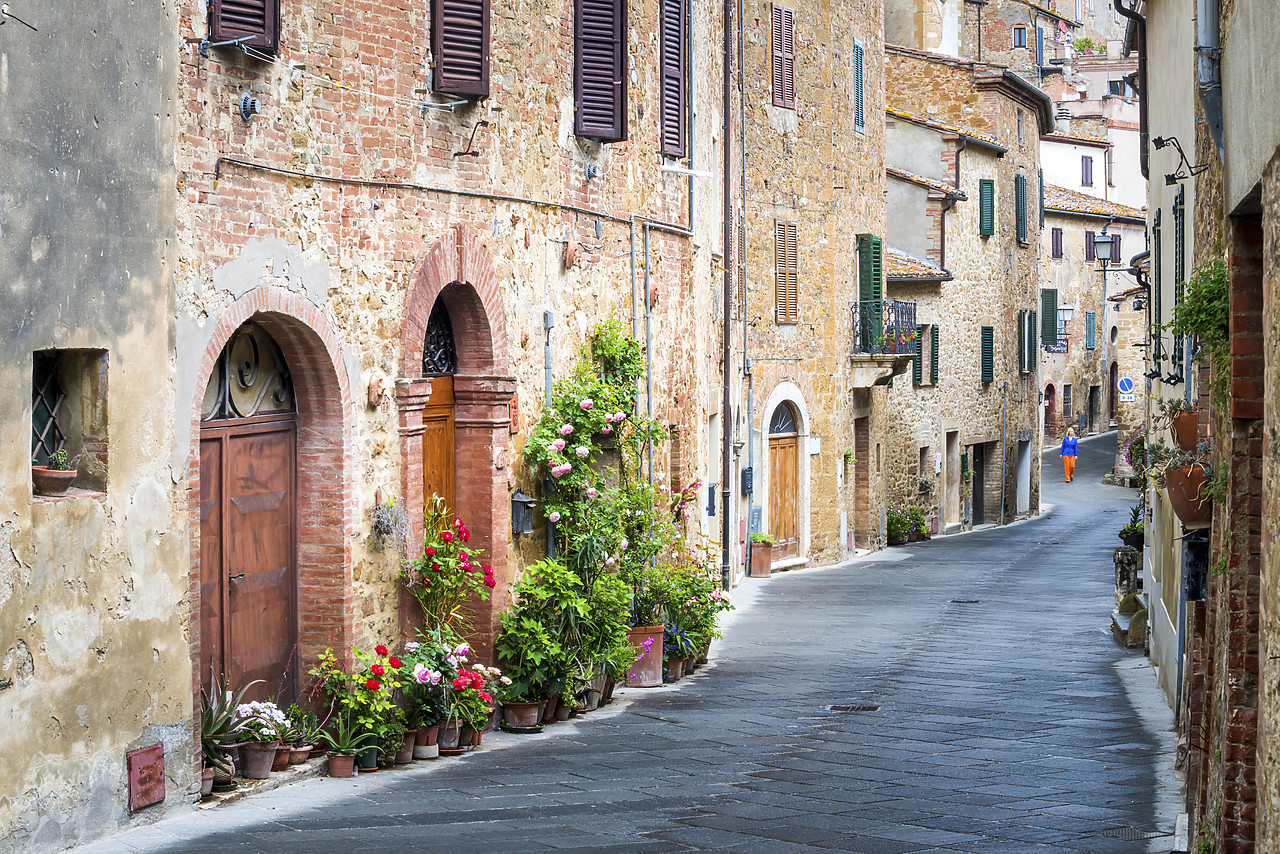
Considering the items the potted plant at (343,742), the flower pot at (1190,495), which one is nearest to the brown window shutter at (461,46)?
the potted plant at (343,742)

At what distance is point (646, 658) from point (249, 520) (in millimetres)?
4800

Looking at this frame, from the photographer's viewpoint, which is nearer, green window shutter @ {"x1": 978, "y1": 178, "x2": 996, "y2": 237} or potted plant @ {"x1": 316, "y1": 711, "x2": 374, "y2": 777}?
potted plant @ {"x1": 316, "y1": 711, "x2": 374, "y2": 777}

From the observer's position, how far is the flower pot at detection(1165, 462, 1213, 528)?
26.5 ft

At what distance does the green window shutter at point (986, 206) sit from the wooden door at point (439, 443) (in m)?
24.8

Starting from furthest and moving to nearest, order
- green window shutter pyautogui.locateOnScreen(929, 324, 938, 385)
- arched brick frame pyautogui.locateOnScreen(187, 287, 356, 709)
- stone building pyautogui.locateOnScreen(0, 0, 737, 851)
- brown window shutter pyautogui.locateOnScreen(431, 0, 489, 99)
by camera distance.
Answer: green window shutter pyautogui.locateOnScreen(929, 324, 938, 385) → brown window shutter pyautogui.locateOnScreen(431, 0, 489, 99) → arched brick frame pyautogui.locateOnScreen(187, 287, 356, 709) → stone building pyautogui.locateOnScreen(0, 0, 737, 851)

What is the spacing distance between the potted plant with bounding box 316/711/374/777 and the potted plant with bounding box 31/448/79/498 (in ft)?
8.22

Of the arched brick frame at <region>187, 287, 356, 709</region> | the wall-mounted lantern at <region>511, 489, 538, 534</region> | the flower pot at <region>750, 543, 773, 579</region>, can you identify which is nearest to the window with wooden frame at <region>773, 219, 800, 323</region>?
the flower pot at <region>750, 543, 773, 579</region>

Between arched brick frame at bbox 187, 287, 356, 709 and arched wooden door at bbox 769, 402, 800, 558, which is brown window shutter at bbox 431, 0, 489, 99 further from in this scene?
arched wooden door at bbox 769, 402, 800, 558

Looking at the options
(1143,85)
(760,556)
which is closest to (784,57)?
(760,556)

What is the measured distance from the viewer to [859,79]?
86.7 feet

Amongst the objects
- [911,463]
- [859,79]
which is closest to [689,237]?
[859,79]

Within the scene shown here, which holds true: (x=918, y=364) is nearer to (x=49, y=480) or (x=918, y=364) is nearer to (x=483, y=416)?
(x=483, y=416)

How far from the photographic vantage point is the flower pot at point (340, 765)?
8773 millimetres

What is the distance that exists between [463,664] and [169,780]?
2.48 metres
